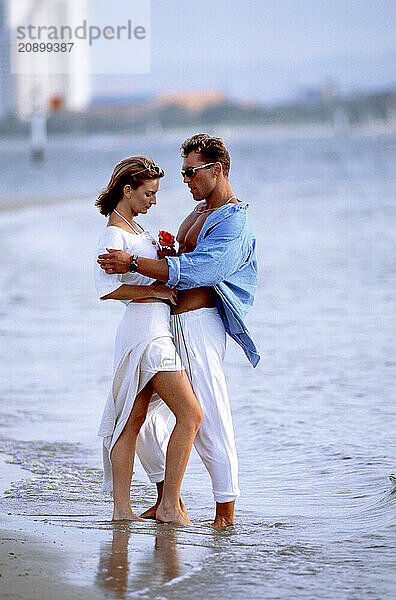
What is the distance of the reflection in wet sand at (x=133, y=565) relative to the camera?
2959 mm

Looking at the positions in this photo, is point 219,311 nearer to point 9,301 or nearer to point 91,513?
point 91,513

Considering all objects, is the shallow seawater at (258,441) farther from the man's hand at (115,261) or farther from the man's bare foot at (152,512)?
the man's hand at (115,261)

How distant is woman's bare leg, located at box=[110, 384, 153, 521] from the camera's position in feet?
12.6

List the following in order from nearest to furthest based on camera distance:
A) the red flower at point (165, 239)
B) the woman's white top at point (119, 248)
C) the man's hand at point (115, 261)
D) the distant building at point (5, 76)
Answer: the man's hand at point (115, 261) < the woman's white top at point (119, 248) < the red flower at point (165, 239) < the distant building at point (5, 76)

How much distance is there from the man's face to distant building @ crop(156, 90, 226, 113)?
93703 mm

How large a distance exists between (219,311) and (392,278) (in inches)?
314

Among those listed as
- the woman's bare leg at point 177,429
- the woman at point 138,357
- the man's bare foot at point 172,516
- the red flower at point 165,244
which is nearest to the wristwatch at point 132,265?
the woman at point 138,357

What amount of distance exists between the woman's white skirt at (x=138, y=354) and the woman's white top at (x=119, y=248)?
105 millimetres

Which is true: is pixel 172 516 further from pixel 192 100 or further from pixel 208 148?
pixel 192 100

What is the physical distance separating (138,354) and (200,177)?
739 millimetres

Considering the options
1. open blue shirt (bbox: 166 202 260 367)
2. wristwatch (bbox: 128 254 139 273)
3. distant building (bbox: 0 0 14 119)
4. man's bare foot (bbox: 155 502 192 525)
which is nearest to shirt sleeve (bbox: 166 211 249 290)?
open blue shirt (bbox: 166 202 260 367)

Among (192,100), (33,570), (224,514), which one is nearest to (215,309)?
(224,514)

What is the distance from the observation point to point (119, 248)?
375cm

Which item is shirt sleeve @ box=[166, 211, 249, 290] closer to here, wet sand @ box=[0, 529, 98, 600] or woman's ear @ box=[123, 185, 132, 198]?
woman's ear @ box=[123, 185, 132, 198]
